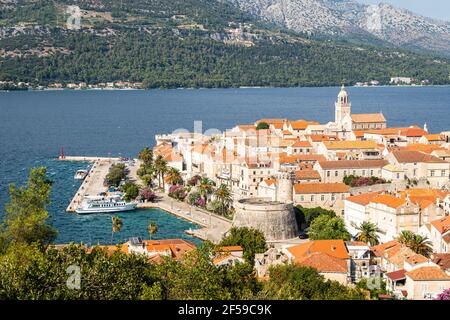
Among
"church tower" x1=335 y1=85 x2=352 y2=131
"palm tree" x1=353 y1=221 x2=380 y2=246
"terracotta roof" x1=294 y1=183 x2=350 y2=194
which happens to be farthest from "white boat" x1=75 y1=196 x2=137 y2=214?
"church tower" x1=335 y1=85 x2=352 y2=131

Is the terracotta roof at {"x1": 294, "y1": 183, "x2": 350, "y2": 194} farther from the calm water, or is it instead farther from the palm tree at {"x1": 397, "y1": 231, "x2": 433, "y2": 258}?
the palm tree at {"x1": 397, "y1": 231, "x2": 433, "y2": 258}

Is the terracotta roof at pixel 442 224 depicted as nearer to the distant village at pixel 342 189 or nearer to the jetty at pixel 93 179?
the distant village at pixel 342 189

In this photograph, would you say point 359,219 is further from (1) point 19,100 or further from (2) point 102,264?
(1) point 19,100

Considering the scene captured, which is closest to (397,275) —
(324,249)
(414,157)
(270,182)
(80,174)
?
(324,249)

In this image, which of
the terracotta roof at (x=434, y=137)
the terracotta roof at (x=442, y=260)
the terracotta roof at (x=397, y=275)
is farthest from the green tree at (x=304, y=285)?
the terracotta roof at (x=434, y=137)

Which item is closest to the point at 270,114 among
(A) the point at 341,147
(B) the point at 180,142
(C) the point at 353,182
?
(B) the point at 180,142

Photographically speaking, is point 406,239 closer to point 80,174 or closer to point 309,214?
point 309,214
